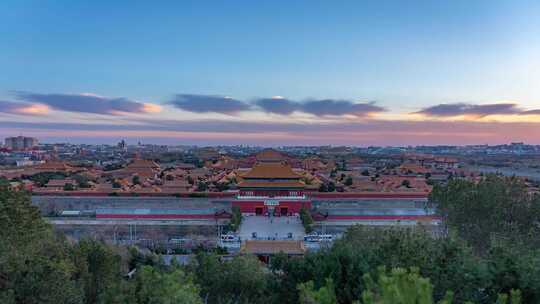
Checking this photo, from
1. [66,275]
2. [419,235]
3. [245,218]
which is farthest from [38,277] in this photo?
[245,218]

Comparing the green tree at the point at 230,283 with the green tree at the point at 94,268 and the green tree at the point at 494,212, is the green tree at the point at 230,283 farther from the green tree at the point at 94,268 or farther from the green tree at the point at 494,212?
the green tree at the point at 494,212

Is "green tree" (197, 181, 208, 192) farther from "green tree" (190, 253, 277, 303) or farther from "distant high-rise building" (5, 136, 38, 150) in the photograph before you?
"distant high-rise building" (5, 136, 38, 150)

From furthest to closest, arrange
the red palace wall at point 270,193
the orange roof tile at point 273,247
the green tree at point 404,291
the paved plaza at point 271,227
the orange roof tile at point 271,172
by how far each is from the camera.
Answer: the orange roof tile at point 271,172 < the red palace wall at point 270,193 < the paved plaza at point 271,227 < the orange roof tile at point 273,247 < the green tree at point 404,291

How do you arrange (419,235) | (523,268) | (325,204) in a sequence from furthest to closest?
(325,204) → (419,235) → (523,268)

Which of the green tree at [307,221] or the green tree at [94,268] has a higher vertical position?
the green tree at [94,268]

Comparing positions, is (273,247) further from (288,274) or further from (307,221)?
(288,274)

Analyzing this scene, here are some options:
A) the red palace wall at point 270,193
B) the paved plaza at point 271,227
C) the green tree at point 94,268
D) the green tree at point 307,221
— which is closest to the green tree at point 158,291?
the green tree at point 94,268

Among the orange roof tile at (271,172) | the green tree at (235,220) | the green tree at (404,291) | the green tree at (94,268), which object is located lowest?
the green tree at (235,220)

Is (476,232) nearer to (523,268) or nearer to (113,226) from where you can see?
(523,268)
